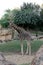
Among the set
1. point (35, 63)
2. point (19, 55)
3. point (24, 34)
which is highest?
point (35, 63)

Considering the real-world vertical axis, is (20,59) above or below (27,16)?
below

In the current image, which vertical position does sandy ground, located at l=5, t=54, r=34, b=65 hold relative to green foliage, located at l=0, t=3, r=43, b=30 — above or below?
below

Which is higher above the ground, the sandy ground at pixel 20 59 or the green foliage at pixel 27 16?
the green foliage at pixel 27 16

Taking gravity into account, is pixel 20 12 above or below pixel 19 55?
above

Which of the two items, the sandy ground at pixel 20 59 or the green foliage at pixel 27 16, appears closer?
the sandy ground at pixel 20 59

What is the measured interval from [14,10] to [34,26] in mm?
2378

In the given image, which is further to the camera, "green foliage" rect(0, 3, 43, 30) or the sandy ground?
"green foliage" rect(0, 3, 43, 30)

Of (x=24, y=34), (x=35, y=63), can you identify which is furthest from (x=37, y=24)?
(x=35, y=63)

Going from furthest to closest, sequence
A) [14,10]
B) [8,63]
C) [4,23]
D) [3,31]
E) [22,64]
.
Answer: [14,10] → [4,23] → [3,31] → [22,64] → [8,63]

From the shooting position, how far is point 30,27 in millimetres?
21578

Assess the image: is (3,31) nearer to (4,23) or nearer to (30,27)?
(4,23)

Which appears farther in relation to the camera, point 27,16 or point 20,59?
point 27,16

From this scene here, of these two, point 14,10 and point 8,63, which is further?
point 14,10

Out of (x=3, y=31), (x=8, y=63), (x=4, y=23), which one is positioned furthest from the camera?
(x=4, y=23)
